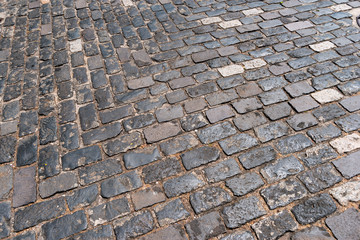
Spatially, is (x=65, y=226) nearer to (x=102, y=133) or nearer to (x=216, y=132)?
(x=102, y=133)

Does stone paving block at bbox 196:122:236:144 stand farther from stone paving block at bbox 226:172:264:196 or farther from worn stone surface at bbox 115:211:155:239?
worn stone surface at bbox 115:211:155:239

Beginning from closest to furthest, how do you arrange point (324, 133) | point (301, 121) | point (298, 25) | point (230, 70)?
point (324, 133) < point (301, 121) < point (230, 70) < point (298, 25)

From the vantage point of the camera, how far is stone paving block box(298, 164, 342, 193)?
2.49 meters

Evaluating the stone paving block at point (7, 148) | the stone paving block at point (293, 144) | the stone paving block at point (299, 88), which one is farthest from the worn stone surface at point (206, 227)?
the stone paving block at point (7, 148)

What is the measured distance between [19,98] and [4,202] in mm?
1343

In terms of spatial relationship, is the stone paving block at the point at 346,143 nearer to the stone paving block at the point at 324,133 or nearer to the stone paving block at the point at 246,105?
the stone paving block at the point at 324,133

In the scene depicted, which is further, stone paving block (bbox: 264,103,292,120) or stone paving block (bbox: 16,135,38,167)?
stone paving block (bbox: 264,103,292,120)

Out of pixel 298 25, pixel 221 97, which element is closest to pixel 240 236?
pixel 221 97

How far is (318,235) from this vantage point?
2.20m

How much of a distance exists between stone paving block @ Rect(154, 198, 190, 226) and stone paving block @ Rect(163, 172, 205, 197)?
0.27ft

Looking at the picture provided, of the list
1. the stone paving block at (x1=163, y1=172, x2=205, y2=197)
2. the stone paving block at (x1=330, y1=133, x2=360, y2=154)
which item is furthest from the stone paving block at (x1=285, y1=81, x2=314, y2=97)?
the stone paving block at (x1=163, y1=172, x2=205, y2=197)

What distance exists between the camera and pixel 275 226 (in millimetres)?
2266

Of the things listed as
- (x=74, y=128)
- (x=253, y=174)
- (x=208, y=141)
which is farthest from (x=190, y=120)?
(x=74, y=128)

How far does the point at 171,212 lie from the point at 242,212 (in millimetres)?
558
